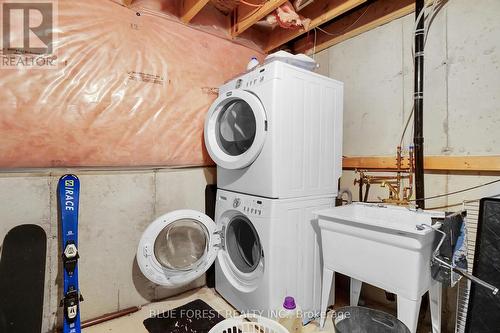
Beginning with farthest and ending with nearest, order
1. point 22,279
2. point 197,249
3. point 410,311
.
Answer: point 197,249 < point 22,279 < point 410,311

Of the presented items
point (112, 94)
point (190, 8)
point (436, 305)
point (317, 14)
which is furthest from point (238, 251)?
point (317, 14)

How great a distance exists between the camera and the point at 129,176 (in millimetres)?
1830

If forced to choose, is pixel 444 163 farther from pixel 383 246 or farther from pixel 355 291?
pixel 355 291

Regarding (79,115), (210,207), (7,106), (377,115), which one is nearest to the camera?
(7,106)

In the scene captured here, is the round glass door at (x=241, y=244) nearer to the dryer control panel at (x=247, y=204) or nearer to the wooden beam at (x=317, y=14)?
the dryer control panel at (x=247, y=204)

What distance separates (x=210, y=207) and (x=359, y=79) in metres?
1.63

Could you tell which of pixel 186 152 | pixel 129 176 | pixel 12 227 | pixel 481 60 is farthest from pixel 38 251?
pixel 481 60

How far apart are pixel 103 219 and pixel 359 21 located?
8.17ft

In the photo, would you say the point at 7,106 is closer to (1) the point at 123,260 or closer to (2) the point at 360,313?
(1) the point at 123,260

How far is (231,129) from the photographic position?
6.48 ft

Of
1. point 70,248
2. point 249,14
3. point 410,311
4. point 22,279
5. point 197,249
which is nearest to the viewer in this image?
point 410,311

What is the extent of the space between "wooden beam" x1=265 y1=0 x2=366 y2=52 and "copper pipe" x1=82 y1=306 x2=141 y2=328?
253cm

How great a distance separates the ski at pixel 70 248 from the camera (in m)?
1.48

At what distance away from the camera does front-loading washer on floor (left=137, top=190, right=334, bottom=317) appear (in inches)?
61.3
